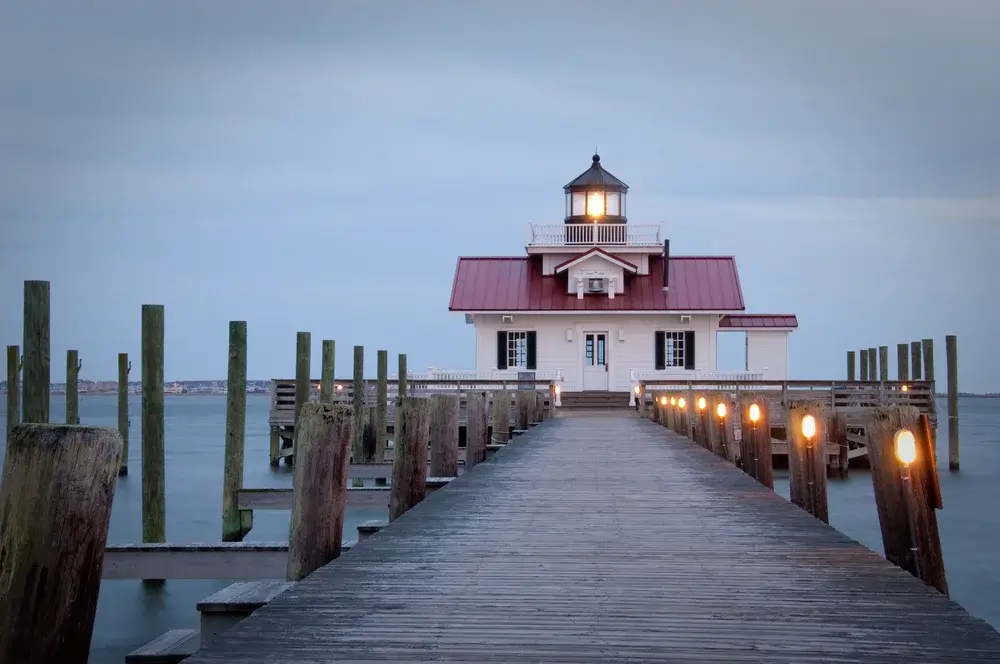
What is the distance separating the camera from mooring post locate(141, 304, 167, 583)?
11578 mm

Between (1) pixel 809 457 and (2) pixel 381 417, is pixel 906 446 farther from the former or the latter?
(2) pixel 381 417

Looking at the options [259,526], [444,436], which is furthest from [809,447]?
[259,526]

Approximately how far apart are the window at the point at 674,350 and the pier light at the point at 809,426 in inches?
1157

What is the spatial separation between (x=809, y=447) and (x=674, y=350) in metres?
29.9

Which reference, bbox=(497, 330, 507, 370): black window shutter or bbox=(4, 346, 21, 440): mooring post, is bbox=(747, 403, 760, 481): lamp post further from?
bbox=(497, 330, 507, 370): black window shutter

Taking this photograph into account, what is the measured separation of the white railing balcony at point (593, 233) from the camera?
39406 millimetres

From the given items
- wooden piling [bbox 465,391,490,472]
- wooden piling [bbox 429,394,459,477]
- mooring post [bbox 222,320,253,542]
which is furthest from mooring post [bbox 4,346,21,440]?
wooden piling [bbox 429,394,459,477]

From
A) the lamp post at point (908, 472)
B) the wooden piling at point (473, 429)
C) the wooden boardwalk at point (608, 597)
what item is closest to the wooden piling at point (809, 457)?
the wooden boardwalk at point (608, 597)

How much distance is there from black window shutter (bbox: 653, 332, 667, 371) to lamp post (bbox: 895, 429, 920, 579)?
105ft

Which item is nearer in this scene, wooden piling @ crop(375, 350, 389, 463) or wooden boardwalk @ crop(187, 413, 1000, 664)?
wooden boardwalk @ crop(187, 413, 1000, 664)

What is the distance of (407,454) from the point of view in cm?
873

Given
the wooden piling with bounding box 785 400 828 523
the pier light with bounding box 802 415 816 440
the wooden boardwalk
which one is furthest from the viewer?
the wooden piling with bounding box 785 400 828 523

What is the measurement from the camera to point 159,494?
11.6 meters

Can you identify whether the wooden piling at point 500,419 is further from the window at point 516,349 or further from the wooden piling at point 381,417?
the window at point 516,349
